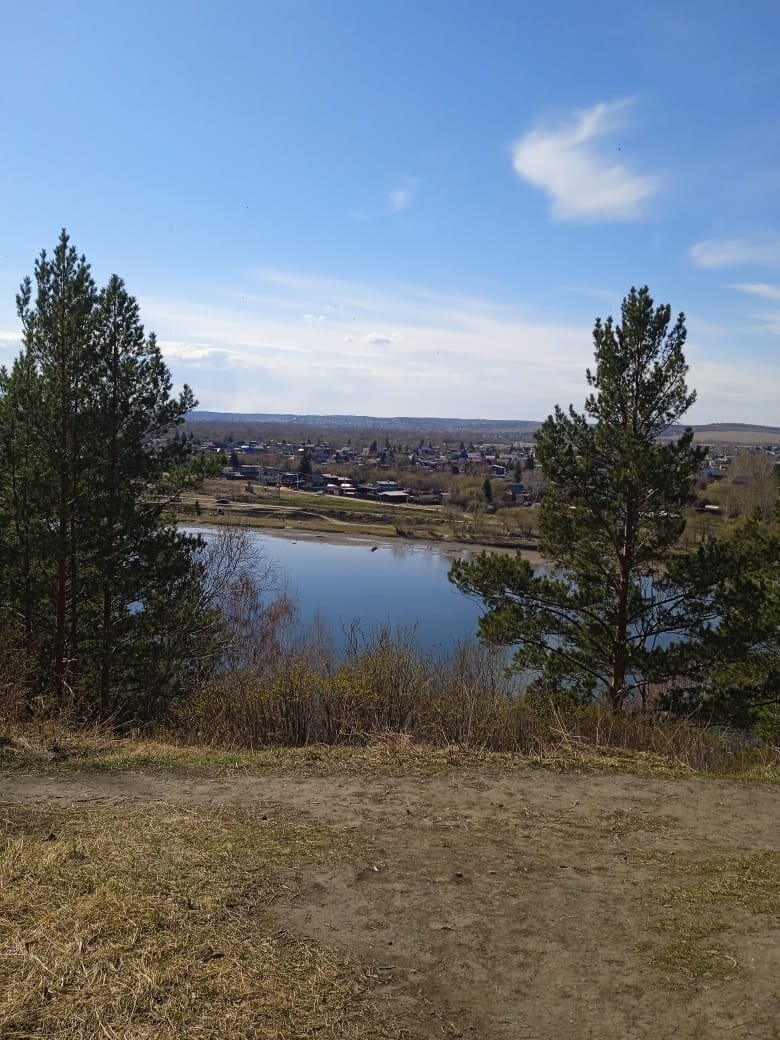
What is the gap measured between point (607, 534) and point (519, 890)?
965cm

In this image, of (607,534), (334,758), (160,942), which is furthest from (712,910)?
(607,534)

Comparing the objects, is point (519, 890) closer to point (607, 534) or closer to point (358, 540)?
point (607, 534)

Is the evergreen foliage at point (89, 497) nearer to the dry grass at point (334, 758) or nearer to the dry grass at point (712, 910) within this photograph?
the dry grass at point (334, 758)

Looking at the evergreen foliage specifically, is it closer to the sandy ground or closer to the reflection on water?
the sandy ground

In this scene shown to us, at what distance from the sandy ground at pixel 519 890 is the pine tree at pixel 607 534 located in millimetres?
7141

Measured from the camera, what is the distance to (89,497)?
1175cm

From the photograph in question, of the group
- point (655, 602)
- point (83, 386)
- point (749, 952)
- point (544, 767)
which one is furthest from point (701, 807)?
point (83, 386)

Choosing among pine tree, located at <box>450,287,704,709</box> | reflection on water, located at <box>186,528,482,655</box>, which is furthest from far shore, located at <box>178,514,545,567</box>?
pine tree, located at <box>450,287,704,709</box>

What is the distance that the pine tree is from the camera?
41.4 ft

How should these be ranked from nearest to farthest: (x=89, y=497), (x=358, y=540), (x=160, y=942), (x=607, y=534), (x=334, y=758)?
(x=160, y=942), (x=334, y=758), (x=89, y=497), (x=607, y=534), (x=358, y=540)

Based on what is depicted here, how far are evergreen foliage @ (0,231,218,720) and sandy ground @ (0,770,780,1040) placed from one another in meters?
6.81

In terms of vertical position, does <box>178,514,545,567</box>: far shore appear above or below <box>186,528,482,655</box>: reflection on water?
above

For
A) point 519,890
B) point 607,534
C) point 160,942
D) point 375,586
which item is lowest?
point 375,586

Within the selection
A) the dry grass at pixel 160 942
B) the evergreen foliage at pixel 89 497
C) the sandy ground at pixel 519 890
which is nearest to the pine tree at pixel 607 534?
the evergreen foliage at pixel 89 497
